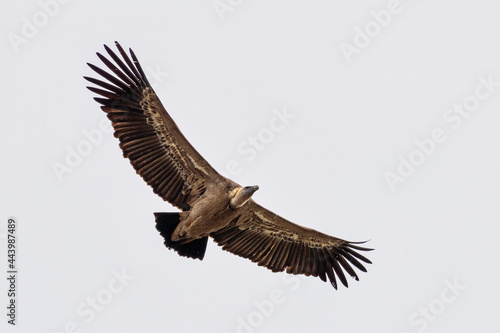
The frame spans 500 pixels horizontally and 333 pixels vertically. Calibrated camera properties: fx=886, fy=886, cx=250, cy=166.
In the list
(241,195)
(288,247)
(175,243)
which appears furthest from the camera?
(288,247)

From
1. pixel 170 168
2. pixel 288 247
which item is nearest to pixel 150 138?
pixel 170 168

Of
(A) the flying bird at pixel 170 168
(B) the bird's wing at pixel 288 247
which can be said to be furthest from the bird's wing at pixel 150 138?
(B) the bird's wing at pixel 288 247

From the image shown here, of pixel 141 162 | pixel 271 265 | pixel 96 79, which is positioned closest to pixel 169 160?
pixel 141 162

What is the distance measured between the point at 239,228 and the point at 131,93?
3.80m

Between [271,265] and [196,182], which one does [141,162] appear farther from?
[271,265]

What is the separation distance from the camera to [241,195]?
17.9 metres

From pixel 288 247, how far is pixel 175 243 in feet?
9.03

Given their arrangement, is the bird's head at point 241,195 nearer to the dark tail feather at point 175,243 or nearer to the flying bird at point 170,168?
the flying bird at point 170,168

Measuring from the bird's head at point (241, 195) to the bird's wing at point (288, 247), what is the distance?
3.40ft

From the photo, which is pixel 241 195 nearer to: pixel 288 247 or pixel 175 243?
pixel 175 243

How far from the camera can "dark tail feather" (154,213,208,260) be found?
18.2 metres

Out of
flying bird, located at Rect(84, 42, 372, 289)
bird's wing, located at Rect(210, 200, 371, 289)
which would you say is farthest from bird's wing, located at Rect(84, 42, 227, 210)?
bird's wing, located at Rect(210, 200, 371, 289)

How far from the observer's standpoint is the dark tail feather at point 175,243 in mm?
18203

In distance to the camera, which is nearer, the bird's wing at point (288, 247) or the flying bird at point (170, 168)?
the flying bird at point (170, 168)
